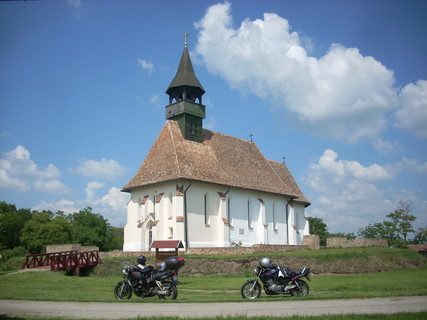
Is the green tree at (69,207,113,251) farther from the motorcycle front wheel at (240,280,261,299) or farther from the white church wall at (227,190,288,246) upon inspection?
the motorcycle front wheel at (240,280,261,299)

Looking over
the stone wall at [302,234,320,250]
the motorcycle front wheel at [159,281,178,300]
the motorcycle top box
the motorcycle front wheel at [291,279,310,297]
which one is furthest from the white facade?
the motorcycle front wheel at [291,279,310,297]

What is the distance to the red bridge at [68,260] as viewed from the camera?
95.5 ft

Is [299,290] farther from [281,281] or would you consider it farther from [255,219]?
[255,219]

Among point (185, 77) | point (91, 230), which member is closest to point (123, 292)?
point (185, 77)

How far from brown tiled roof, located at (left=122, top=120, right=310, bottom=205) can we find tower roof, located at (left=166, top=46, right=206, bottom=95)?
12.8 ft

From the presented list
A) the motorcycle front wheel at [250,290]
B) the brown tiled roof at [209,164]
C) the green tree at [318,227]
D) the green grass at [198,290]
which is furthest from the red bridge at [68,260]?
the green tree at [318,227]

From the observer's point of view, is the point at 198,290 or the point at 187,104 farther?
the point at 187,104

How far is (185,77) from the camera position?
44.6 meters

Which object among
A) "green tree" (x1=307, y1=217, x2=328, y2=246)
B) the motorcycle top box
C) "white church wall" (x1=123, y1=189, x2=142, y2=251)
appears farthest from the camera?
"green tree" (x1=307, y1=217, x2=328, y2=246)

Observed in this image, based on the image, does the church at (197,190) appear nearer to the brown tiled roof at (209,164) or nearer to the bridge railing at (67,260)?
the brown tiled roof at (209,164)

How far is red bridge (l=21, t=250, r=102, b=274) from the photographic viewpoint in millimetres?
29094

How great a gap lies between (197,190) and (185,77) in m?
12.3

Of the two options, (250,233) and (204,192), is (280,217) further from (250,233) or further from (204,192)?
(204,192)

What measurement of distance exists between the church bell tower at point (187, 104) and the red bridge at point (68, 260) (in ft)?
51.4
